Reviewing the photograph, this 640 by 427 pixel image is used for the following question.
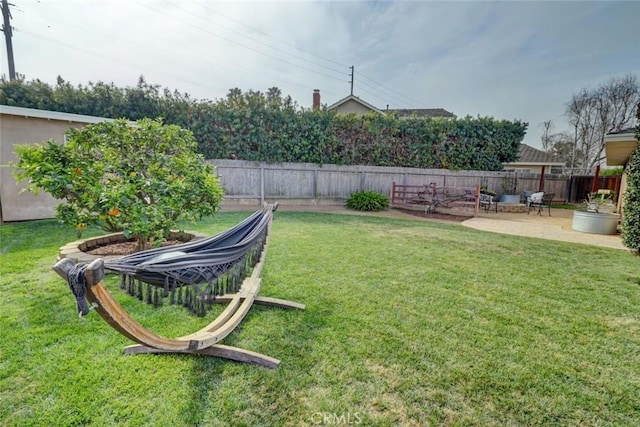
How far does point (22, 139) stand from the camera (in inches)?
241

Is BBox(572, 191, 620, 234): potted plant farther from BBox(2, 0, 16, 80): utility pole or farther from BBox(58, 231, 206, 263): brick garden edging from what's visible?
BBox(2, 0, 16, 80): utility pole

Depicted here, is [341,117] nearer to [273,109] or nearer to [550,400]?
[273,109]

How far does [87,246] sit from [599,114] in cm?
3227

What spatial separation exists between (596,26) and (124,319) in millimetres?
12843

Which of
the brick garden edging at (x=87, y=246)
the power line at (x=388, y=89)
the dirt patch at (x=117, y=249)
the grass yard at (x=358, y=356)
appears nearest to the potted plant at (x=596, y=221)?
the grass yard at (x=358, y=356)

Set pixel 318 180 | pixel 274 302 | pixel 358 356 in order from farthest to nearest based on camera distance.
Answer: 1. pixel 318 180
2. pixel 274 302
3. pixel 358 356

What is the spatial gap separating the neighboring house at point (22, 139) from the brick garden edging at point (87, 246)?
11.0 feet

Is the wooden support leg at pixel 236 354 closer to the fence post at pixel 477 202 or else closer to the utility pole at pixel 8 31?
the fence post at pixel 477 202

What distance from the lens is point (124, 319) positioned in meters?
1.33

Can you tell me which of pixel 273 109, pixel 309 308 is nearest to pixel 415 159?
pixel 273 109

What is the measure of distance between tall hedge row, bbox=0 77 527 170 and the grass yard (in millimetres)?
7629

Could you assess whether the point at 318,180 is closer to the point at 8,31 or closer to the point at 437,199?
the point at 437,199

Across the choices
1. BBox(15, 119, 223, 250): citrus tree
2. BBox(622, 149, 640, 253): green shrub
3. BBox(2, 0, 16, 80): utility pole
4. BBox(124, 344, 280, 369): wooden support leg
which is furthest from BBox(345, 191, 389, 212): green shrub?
BBox(2, 0, 16, 80): utility pole

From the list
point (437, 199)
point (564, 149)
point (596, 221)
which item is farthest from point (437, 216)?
point (564, 149)
